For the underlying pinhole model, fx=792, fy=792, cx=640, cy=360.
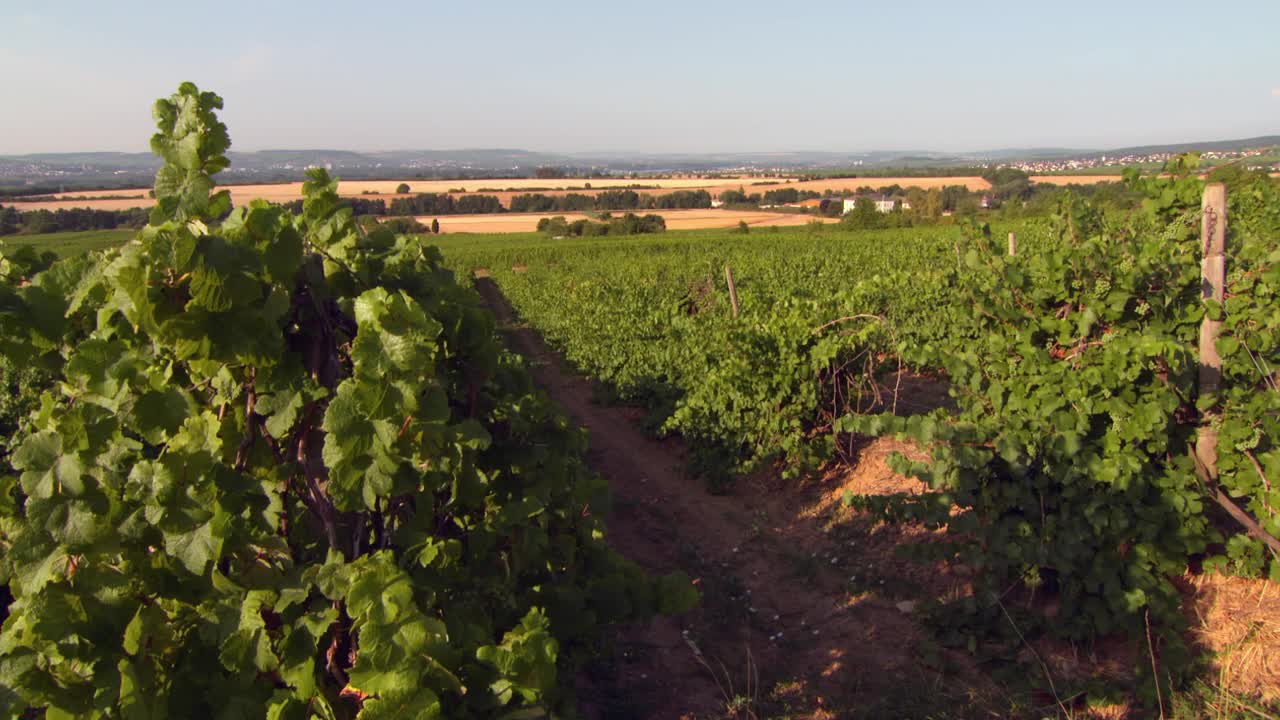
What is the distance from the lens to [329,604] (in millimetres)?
1983

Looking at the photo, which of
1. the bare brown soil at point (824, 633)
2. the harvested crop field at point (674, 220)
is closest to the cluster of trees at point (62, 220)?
the harvested crop field at point (674, 220)

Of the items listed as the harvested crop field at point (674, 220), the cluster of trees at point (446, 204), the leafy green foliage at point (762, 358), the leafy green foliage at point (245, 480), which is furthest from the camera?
the cluster of trees at point (446, 204)

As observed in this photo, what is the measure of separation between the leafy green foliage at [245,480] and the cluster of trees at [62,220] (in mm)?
48042

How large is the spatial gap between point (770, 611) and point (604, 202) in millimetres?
70923

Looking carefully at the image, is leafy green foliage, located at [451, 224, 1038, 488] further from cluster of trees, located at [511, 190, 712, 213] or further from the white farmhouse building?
cluster of trees, located at [511, 190, 712, 213]

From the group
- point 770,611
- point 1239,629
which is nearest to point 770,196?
point 770,611

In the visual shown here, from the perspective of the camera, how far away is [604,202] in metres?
73.9

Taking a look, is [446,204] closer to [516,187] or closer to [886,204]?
[516,187]

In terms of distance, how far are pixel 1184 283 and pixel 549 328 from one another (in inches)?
548

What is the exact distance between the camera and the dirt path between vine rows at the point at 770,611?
3945 mm

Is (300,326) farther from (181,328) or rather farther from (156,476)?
(156,476)

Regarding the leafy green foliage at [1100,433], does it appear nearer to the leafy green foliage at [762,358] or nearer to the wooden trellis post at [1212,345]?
the wooden trellis post at [1212,345]

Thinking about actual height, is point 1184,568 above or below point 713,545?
above

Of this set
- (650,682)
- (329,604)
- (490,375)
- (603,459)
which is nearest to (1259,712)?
(650,682)
